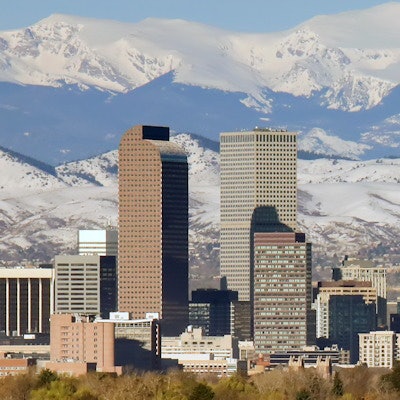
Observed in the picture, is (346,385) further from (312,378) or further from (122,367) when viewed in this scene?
(122,367)

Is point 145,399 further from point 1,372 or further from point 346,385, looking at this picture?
point 1,372

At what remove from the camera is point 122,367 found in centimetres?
19900

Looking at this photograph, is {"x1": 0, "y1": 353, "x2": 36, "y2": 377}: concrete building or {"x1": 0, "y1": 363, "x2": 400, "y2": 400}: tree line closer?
{"x1": 0, "y1": 363, "x2": 400, "y2": 400}: tree line

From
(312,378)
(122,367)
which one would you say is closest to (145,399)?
(312,378)

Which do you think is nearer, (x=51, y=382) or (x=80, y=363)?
(x=51, y=382)

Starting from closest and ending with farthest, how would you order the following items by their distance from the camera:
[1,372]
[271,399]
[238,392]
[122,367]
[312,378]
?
[271,399]
[238,392]
[312,378]
[1,372]
[122,367]

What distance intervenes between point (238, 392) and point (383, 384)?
8.71m

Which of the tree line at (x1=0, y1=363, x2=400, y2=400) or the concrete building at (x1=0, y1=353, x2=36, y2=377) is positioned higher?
the concrete building at (x1=0, y1=353, x2=36, y2=377)

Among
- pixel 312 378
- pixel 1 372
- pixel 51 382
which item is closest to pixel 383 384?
pixel 312 378

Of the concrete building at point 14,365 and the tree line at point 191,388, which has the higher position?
the concrete building at point 14,365

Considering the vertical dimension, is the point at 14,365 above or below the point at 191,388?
above

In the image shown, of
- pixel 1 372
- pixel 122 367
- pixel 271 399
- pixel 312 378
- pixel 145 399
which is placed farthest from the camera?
pixel 122 367

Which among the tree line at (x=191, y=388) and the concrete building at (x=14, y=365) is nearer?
the tree line at (x=191, y=388)

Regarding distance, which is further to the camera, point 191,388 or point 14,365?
point 14,365
